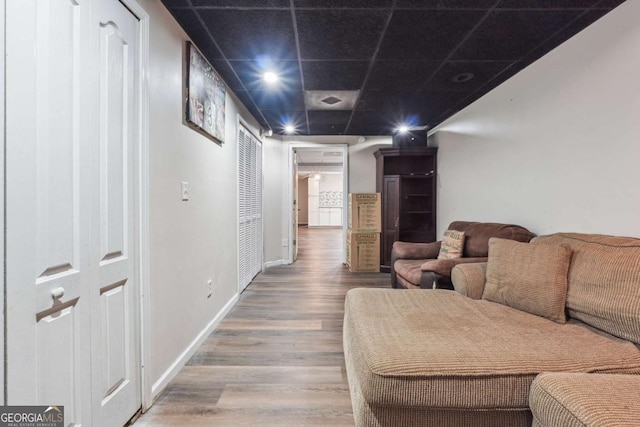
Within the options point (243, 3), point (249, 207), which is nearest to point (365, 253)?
point (249, 207)

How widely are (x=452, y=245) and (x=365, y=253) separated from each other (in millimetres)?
1879

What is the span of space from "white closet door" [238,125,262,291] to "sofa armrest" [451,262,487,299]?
2360 mm

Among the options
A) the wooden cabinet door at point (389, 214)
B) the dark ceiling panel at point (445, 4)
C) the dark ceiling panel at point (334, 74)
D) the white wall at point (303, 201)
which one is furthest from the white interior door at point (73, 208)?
the white wall at point (303, 201)

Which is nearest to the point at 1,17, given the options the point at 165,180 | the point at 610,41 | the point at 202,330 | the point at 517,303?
the point at 165,180

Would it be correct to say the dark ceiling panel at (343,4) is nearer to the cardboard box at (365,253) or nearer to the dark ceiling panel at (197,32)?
the dark ceiling panel at (197,32)

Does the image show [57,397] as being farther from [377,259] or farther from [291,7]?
[377,259]

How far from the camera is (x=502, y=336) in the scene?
1.33m

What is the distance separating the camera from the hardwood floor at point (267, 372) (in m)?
1.51

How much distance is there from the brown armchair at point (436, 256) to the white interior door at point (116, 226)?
2.05 meters

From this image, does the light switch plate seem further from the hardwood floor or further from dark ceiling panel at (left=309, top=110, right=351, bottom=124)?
dark ceiling panel at (left=309, top=110, right=351, bottom=124)

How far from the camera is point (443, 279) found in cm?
231

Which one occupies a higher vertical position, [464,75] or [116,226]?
[464,75]

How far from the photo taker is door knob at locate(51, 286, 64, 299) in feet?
3.26
